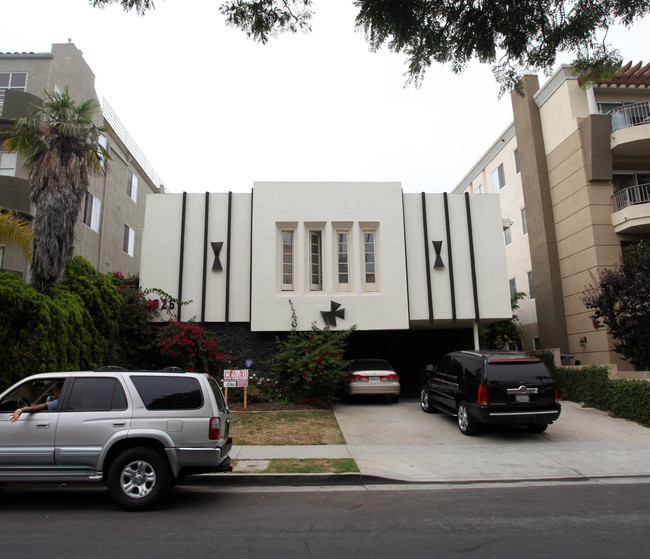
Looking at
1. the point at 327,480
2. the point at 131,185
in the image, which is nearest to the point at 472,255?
the point at 327,480

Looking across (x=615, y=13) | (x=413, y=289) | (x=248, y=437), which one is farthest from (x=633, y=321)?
(x=248, y=437)

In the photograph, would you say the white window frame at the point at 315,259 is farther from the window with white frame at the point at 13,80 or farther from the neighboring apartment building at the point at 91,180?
the window with white frame at the point at 13,80

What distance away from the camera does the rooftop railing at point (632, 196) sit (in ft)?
58.9

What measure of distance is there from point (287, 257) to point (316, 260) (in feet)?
3.35

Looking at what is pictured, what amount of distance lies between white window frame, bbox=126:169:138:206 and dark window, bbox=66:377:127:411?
65.5 feet

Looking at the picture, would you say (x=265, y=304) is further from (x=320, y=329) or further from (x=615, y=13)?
(x=615, y=13)

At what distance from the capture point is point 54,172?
1251 cm

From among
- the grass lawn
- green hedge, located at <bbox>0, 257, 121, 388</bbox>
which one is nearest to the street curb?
the grass lawn

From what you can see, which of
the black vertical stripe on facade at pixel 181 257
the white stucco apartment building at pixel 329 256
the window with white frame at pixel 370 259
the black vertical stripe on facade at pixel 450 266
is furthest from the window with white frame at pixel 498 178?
the black vertical stripe on facade at pixel 181 257

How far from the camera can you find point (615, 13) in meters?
5.81

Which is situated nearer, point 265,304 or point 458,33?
point 458,33

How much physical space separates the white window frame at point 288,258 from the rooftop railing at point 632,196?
1235 centimetres

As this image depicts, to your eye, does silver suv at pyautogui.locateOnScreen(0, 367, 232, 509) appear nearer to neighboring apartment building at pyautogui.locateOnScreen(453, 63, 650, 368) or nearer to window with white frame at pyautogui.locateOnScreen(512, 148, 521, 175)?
neighboring apartment building at pyautogui.locateOnScreen(453, 63, 650, 368)

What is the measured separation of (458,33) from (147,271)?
1268cm
